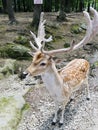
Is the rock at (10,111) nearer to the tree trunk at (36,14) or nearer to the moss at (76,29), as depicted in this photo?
the tree trunk at (36,14)

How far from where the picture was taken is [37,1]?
991 cm

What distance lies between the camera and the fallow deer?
15.0ft

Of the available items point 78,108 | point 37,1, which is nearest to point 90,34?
point 78,108

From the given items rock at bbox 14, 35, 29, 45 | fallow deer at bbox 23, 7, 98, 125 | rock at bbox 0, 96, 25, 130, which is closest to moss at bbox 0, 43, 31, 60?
rock at bbox 14, 35, 29, 45

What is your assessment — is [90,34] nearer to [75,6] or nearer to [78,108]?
[78,108]

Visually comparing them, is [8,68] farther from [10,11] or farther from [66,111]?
[10,11]

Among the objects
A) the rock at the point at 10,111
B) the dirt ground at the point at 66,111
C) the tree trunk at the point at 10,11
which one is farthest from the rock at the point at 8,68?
the tree trunk at the point at 10,11

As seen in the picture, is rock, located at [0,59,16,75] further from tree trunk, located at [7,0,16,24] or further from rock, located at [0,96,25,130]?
tree trunk, located at [7,0,16,24]

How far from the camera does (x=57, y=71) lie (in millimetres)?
5039

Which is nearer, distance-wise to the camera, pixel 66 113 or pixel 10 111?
pixel 10 111

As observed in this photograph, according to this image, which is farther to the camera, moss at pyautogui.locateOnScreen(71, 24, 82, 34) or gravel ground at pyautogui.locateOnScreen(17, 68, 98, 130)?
moss at pyautogui.locateOnScreen(71, 24, 82, 34)

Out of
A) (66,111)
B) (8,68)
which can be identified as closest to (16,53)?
(8,68)

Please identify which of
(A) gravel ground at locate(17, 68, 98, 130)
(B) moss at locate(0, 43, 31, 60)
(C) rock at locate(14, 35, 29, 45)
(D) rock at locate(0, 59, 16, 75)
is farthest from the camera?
(C) rock at locate(14, 35, 29, 45)

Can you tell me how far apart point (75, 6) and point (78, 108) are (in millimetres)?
21178
